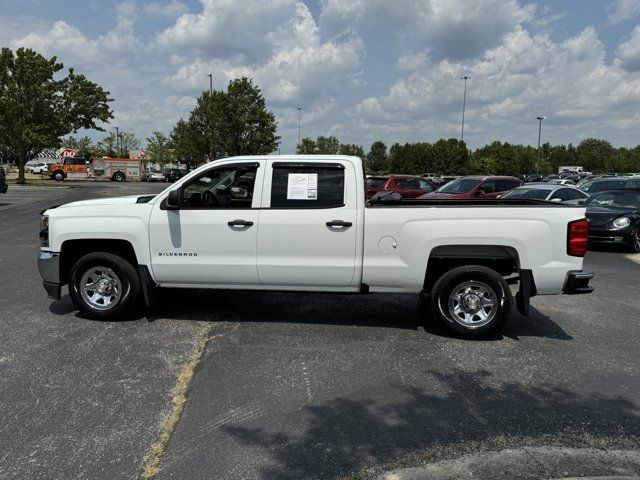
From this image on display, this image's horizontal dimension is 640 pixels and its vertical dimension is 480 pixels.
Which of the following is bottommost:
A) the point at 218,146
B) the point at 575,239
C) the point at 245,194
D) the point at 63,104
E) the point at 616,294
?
the point at 616,294

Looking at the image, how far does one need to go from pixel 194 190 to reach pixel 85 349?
1.94 meters

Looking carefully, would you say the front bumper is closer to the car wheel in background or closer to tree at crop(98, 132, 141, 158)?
the car wheel in background

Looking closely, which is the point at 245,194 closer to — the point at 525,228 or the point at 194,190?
the point at 194,190

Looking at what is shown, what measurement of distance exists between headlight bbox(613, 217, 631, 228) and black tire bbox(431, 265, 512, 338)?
26.2 feet

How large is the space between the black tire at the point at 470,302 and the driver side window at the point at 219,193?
2249mm

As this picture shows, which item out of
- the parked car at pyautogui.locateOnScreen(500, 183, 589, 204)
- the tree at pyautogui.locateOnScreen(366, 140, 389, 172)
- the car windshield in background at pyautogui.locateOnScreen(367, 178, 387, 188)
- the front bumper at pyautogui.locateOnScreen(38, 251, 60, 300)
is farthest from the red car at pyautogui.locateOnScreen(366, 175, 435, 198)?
the tree at pyautogui.locateOnScreen(366, 140, 389, 172)

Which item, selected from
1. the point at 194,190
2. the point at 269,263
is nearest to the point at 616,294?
the point at 269,263

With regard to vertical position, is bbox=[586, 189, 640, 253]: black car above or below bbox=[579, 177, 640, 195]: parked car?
below

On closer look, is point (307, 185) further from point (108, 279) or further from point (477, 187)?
point (477, 187)

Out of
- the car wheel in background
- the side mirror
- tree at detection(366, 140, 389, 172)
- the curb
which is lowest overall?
the curb

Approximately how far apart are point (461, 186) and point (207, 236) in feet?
43.0

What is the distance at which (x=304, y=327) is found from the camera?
582 centimetres

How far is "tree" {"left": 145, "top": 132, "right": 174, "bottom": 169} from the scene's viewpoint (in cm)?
7912

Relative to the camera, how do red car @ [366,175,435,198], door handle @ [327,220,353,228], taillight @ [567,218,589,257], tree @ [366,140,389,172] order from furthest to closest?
tree @ [366,140,389,172] < red car @ [366,175,435,198] < door handle @ [327,220,353,228] < taillight @ [567,218,589,257]
